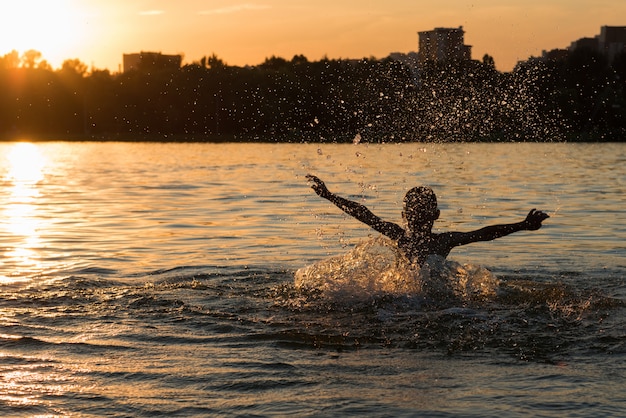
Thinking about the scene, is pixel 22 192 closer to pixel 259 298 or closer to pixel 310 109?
pixel 259 298

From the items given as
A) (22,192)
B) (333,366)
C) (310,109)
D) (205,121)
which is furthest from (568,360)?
(205,121)

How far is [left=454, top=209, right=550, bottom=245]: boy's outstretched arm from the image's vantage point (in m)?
10.3

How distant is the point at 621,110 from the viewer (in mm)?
86812

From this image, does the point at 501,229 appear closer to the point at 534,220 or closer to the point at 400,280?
the point at 534,220

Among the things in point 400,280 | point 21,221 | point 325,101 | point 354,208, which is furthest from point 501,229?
point 325,101

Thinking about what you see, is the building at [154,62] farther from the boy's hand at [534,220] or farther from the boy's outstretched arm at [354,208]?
the boy's hand at [534,220]

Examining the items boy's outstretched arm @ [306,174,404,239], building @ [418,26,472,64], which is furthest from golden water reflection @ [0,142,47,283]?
building @ [418,26,472,64]

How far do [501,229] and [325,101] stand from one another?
71392mm

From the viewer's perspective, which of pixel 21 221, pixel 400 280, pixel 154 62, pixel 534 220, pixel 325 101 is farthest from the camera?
pixel 154 62

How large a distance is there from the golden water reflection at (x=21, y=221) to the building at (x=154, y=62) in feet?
288

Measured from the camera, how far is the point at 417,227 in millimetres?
11477

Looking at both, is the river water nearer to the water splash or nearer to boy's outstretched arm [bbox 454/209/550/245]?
the water splash

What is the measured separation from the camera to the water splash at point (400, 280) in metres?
11.4

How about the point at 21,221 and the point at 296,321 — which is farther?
the point at 21,221
